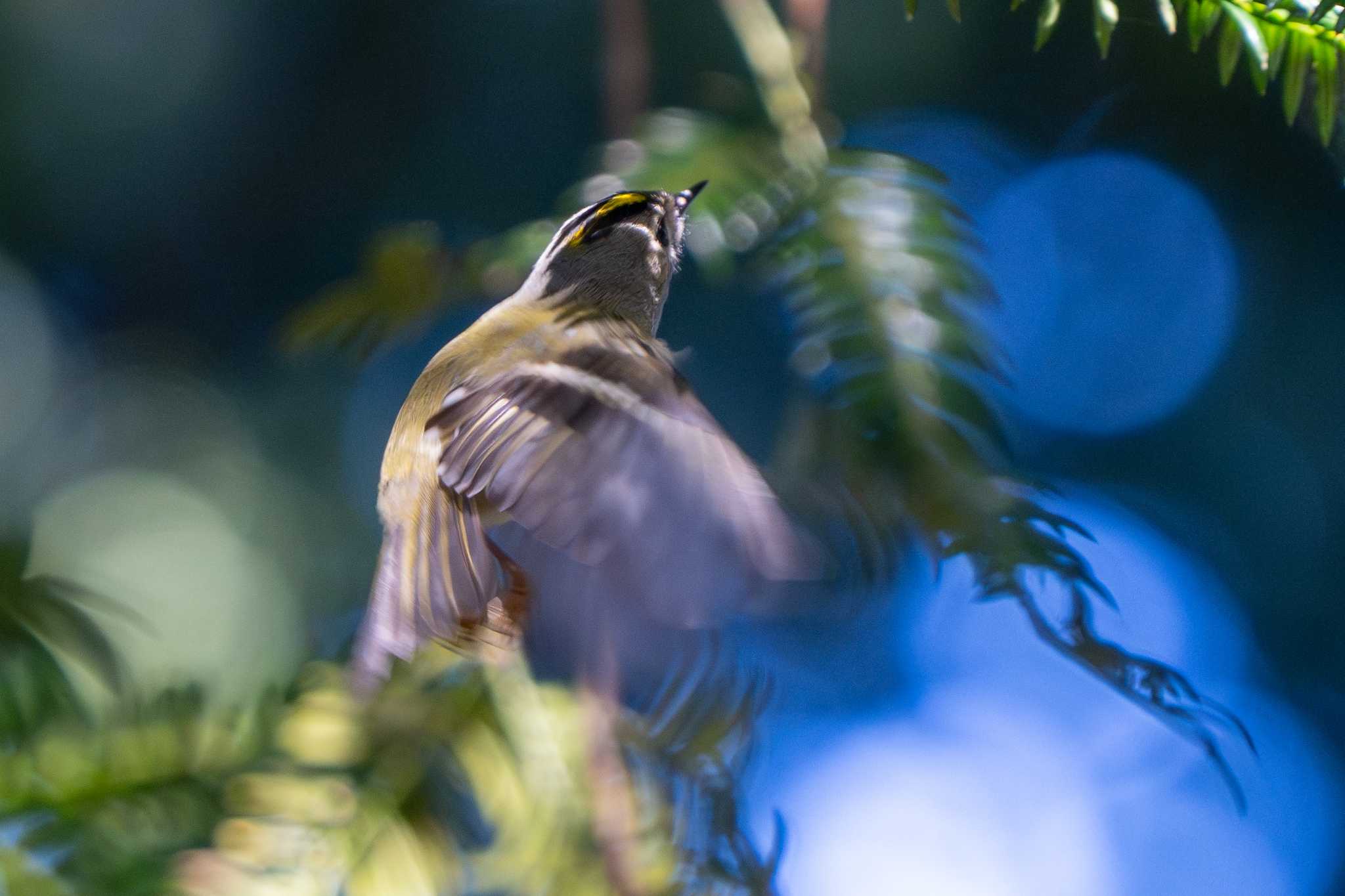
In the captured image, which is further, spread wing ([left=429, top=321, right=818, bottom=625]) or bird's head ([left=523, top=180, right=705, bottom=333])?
bird's head ([left=523, top=180, right=705, bottom=333])

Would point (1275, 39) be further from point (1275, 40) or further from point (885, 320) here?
point (885, 320)

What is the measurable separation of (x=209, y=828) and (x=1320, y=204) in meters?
0.69

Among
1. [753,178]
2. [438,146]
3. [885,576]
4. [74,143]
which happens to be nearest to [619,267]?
[753,178]

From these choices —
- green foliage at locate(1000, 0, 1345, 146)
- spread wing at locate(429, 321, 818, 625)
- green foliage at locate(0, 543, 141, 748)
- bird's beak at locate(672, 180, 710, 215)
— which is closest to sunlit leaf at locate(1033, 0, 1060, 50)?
green foliage at locate(1000, 0, 1345, 146)

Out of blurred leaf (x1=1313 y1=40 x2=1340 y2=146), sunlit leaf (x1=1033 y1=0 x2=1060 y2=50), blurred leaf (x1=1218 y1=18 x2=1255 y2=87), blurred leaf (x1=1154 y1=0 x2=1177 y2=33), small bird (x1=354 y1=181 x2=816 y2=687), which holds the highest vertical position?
sunlit leaf (x1=1033 y1=0 x2=1060 y2=50)

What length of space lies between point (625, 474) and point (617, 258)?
1.26ft

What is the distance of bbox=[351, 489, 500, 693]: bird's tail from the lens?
0.47 metres

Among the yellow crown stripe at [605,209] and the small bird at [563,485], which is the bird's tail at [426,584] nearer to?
the small bird at [563,485]

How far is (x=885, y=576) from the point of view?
16.7 inches

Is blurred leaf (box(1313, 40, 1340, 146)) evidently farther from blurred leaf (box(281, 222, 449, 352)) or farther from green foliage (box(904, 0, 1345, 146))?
blurred leaf (box(281, 222, 449, 352))

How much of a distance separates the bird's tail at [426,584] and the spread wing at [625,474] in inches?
1.0

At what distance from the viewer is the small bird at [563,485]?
0.35 meters

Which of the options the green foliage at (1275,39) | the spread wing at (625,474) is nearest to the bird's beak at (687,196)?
the spread wing at (625,474)

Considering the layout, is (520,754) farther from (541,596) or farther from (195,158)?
(195,158)
